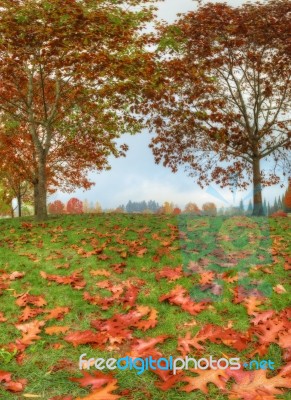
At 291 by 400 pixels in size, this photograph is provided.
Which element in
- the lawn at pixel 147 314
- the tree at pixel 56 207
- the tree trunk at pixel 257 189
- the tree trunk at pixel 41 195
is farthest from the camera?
the tree at pixel 56 207

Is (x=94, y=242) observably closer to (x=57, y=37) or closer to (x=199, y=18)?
(x=57, y=37)

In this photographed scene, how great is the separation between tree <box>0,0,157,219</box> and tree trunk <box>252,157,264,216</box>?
6.02 m

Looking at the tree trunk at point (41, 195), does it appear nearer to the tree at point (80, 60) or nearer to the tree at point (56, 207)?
the tree at point (80, 60)

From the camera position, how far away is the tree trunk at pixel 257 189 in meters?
19.3

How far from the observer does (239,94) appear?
19.3 meters

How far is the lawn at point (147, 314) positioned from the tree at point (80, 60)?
7.36 m

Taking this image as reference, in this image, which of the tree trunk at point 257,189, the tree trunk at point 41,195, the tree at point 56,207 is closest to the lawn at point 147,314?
→ the tree trunk at point 41,195

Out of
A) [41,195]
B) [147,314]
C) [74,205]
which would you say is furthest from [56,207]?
[147,314]

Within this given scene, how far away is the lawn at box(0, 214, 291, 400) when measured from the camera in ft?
13.0

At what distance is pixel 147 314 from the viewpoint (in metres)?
5.65

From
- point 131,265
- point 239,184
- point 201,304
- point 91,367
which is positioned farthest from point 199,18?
point 91,367

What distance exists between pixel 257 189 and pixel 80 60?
1017cm

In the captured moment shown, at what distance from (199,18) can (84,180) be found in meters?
14.0

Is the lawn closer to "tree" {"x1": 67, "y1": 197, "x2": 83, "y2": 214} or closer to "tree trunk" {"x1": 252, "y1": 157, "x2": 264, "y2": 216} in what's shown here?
"tree trunk" {"x1": 252, "y1": 157, "x2": 264, "y2": 216}
